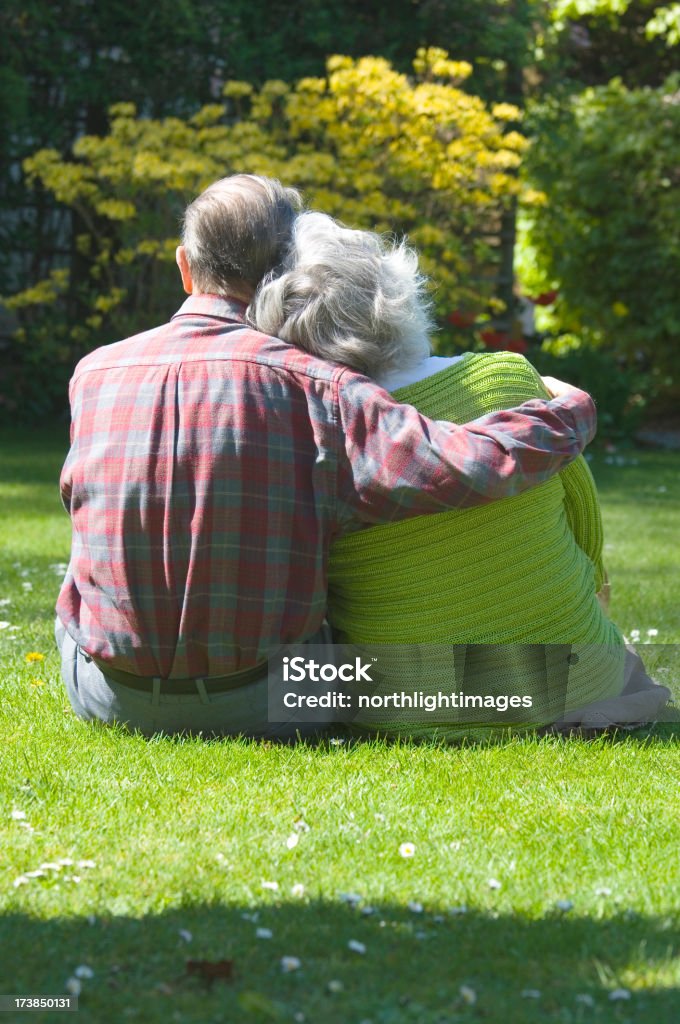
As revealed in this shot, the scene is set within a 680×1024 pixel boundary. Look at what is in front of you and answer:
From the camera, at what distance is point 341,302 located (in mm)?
2635

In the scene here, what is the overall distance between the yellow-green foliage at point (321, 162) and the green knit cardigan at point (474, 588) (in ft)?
18.9

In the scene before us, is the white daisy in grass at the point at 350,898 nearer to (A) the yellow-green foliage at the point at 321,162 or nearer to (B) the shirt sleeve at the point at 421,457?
(B) the shirt sleeve at the point at 421,457

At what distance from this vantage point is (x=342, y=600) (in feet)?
9.51

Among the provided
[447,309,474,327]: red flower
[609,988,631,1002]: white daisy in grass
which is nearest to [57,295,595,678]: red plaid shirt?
[609,988,631,1002]: white daisy in grass

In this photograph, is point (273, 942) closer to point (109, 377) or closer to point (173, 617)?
point (173, 617)

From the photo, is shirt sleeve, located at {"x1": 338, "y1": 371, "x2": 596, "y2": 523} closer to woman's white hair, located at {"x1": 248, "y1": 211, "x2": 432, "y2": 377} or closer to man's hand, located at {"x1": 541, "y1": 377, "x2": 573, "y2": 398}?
woman's white hair, located at {"x1": 248, "y1": 211, "x2": 432, "y2": 377}

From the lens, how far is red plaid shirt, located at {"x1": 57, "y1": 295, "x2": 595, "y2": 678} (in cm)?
258

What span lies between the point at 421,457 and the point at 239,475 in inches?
14.3

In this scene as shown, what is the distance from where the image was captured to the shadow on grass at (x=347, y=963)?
5.63 ft

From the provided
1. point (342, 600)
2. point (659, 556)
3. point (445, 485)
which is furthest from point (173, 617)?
point (659, 556)

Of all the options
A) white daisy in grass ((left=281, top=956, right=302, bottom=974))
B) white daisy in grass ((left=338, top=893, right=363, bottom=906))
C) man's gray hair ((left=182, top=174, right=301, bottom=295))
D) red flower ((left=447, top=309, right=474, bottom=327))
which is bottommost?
red flower ((left=447, top=309, right=474, bottom=327))

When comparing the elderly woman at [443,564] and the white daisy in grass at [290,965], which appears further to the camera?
the elderly woman at [443,564]

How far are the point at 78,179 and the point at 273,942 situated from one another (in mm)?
7719

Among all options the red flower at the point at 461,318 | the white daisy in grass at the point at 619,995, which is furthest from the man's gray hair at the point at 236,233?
the red flower at the point at 461,318
